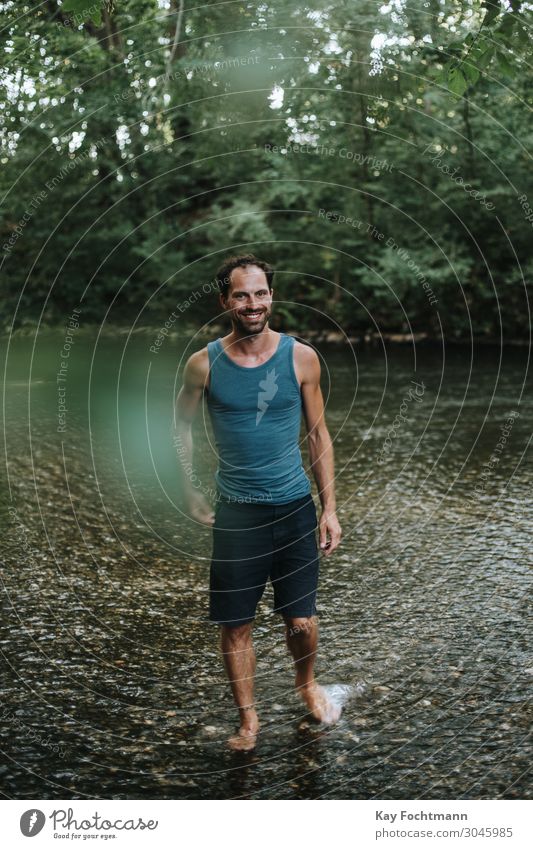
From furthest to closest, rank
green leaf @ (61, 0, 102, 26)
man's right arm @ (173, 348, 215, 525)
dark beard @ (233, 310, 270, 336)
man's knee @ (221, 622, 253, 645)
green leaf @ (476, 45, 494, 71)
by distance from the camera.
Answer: green leaf @ (476, 45, 494, 71) < green leaf @ (61, 0, 102, 26) < man's knee @ (221, 622, 253, 645) < man's right arm @ (173, 348, 215, 525) < dark beard @ (233, 310, 270, 336)

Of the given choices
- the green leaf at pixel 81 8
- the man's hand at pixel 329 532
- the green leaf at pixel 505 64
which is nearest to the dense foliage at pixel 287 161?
the green leaf at pixel 505 64

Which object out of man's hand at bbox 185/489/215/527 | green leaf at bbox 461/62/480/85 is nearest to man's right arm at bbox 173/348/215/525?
man's hand at bbox 185/489/215/527

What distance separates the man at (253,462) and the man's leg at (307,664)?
0.01 m

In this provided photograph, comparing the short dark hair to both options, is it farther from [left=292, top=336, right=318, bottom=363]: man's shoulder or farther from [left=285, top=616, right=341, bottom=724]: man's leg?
[left=285, top=616, right=341, bottom=724]: man's leg

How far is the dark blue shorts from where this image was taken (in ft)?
13.3

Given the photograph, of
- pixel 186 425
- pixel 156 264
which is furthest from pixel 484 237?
pixel 186 425

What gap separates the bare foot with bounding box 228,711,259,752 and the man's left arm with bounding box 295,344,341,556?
80 cm

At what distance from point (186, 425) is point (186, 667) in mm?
1521

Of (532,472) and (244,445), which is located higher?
(532,472)

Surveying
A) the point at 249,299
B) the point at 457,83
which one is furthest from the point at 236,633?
the point at 457,83

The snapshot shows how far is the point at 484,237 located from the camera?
19734mm

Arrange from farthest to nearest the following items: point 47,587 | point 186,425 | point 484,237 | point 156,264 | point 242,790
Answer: point 156,264, point 484,237, point 47,587, point 186,425, point 242,790

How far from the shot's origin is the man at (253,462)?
3.99m

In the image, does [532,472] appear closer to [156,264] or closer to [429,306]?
[429,306]
